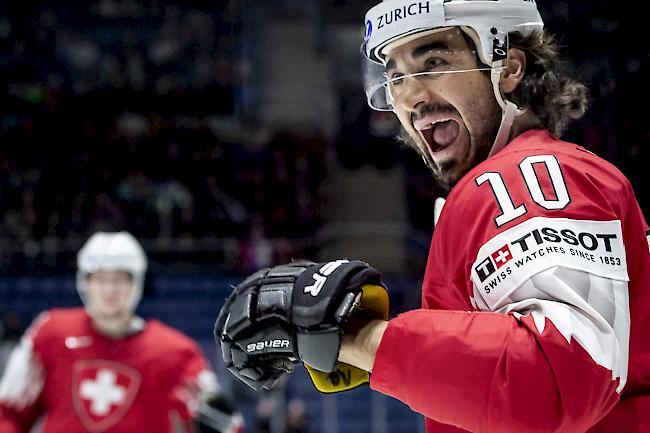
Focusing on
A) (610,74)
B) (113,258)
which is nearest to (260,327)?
(610,74)

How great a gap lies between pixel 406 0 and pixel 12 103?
8.75 meters

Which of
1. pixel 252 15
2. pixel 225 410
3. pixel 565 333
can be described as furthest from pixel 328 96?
pixel 565 333

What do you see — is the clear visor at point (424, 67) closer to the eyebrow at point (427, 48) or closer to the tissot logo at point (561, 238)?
the eyebrow at point (427, 48)

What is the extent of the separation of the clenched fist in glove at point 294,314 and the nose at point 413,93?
330mm

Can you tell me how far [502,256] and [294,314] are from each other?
0.80 feet

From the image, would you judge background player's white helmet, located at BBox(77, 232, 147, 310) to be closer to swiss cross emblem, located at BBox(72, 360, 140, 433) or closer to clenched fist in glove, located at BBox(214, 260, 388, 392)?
swiss cross emblem, located at BBox(72, 360, 140, 433)

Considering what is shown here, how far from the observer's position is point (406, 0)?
1.30m

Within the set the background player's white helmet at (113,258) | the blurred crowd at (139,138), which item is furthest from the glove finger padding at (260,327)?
the blurred crowd at (139,138)

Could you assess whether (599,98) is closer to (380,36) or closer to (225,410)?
(380,36)

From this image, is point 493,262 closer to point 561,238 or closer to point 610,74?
point 561,238

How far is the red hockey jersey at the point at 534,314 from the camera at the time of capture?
0.91 meters

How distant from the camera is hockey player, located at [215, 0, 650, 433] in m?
0.92

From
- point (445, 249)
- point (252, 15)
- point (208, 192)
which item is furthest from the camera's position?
point (252, 15)

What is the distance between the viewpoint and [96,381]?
3494 millimetres
